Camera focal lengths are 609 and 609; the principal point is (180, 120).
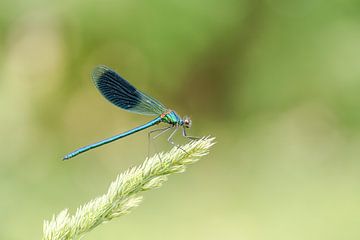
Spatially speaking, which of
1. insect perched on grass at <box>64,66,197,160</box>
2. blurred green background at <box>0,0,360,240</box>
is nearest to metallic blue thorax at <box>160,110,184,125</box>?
insect perched on grass at <box>64,66,197,160</box>

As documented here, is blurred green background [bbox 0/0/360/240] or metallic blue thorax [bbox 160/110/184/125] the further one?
blurred green background [bbox 0/0/360/240]

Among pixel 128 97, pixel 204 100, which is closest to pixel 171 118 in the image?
pixel 128 97

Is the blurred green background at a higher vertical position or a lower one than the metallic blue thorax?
higher

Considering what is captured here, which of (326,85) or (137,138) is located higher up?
(326,85)

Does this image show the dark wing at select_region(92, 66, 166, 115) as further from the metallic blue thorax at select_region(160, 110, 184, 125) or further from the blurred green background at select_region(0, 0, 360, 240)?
the blurred green background at select_region(0, 0, 360, 240)

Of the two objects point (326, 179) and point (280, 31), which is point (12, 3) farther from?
point (326, 179)

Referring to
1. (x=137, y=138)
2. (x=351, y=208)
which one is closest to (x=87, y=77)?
(x=137, y=138)
